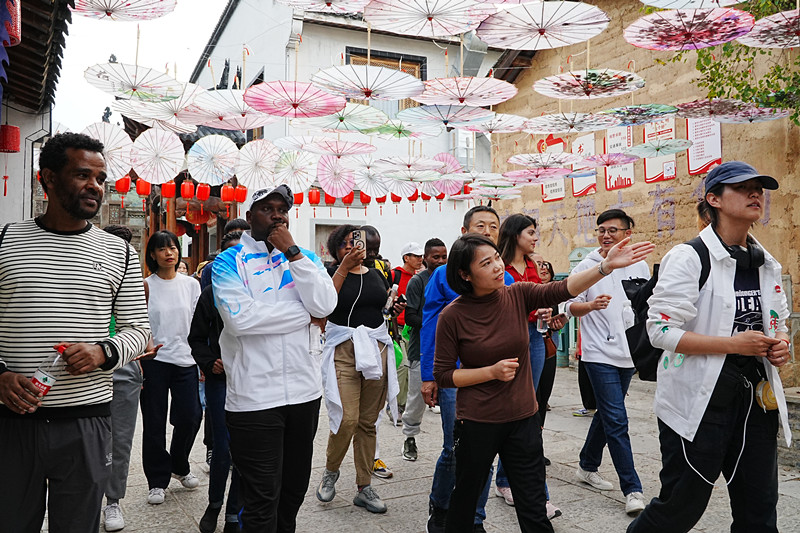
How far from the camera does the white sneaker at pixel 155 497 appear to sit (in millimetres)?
4879

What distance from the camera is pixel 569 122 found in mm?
8305

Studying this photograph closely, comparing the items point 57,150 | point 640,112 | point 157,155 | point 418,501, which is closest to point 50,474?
point 57,150

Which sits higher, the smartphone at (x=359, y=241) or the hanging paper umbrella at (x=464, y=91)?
the hanging paper umbrella at (x=464, y=91)

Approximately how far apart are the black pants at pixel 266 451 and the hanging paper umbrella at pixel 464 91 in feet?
15.9

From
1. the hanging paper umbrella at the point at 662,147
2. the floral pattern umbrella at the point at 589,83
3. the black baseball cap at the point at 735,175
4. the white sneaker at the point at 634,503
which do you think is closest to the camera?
the black baseball cap at the point at 735,175

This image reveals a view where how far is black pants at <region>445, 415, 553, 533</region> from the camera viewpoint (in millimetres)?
3098

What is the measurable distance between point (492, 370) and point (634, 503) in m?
2.18

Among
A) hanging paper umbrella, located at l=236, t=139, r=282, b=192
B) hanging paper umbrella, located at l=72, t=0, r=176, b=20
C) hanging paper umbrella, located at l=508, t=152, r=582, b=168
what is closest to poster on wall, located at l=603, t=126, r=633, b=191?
hanging paper umbrella, located at l=508, t=152, r=582, b=168

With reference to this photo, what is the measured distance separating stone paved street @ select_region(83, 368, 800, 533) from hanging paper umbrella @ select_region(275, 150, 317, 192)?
6.20 metres

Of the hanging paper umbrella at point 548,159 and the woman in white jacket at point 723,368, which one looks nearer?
the woman in white jacket at point 723,368

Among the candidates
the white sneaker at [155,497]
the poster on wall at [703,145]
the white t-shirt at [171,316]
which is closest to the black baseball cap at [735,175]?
the white t-shirt at [171,316]

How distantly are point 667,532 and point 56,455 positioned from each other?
274cm

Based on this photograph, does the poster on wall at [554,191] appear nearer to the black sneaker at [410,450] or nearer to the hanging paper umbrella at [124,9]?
the black sneaker at [410,450]

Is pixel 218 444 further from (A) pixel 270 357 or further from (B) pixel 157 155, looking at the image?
(B) pixel 157 155
